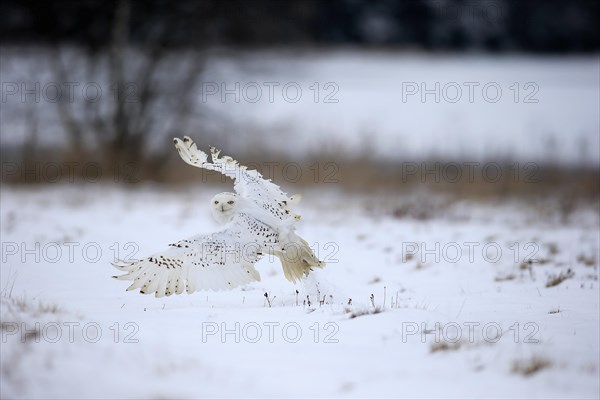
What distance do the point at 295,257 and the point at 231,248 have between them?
1.97ft

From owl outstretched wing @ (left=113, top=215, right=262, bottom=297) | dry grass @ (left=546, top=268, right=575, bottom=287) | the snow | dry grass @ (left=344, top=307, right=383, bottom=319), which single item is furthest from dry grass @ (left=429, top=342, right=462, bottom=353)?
the snow

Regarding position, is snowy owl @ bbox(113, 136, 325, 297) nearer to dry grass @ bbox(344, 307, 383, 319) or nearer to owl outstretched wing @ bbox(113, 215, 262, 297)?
owl outstretched wing @ bbox(113, 215, 262, 297)

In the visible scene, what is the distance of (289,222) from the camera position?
5.42 meters

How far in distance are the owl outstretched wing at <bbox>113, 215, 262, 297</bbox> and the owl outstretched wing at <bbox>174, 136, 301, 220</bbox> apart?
0.45m

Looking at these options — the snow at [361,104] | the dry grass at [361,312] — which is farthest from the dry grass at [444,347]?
the snow at [361,104]

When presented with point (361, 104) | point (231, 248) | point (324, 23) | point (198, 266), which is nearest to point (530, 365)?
point (231, 248)

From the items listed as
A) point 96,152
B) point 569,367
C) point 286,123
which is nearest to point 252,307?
point 569,367

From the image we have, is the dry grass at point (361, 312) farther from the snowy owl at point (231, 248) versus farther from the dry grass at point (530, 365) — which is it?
the dry grass at point (530, 365)

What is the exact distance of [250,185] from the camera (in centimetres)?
561

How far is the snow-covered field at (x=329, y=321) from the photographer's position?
12.5ft

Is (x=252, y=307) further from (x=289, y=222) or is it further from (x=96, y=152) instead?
(x=96, y=152)

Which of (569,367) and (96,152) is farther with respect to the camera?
(96,152)

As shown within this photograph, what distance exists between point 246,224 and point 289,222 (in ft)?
1.29

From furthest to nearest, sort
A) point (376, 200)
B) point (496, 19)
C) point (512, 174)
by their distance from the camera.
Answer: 1. point (496, 19)
2. point (512, 174)
3. point (376, 200)
